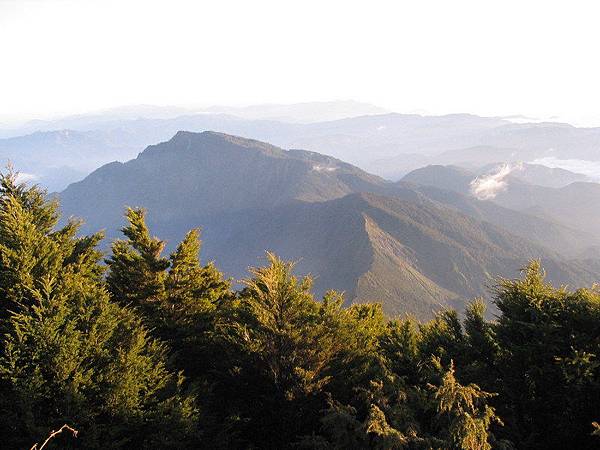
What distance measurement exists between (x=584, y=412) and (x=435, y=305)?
621ft

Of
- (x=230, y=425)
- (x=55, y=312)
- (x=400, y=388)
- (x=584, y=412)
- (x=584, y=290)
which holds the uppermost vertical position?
(x=55, y=312)

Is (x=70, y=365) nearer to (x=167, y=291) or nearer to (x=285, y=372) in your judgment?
(x=285, y=372)

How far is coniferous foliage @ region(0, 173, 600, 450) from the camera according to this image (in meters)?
12.3

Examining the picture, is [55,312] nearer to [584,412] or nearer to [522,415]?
[522,415]

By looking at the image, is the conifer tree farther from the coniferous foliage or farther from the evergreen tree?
the evergreen tree

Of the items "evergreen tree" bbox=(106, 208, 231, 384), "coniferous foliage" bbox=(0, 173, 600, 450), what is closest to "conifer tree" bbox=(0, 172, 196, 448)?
"coniferous foliage" bbox=(0, 173, 600, 450)

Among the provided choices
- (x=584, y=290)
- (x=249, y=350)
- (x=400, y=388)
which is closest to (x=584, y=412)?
(x=584, y=290)

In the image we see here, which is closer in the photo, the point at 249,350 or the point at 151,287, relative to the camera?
the point at 249,350

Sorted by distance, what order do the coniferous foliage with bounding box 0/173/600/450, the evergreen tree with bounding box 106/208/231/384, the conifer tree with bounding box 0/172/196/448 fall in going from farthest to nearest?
the evergreen tree with bounding box 106/208/231/384, the conifer tree with bounding box 0/172/196/448, the coniferous foliage with bounding box 0/173/600/450

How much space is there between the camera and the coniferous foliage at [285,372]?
12.3 m

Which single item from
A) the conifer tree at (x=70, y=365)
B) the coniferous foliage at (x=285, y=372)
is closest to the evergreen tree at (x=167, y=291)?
the coniferous foliage at (x=285, y=372)

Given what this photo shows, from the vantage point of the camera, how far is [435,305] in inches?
7490

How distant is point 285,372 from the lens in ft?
54.5

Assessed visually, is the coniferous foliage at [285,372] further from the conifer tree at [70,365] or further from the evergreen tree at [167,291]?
the evergreen tree at [167,291]
